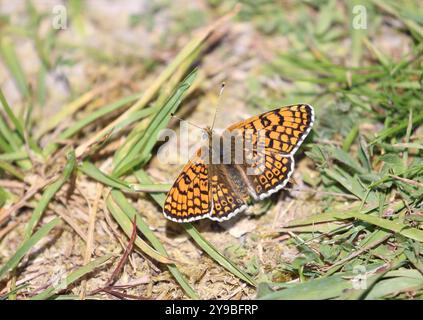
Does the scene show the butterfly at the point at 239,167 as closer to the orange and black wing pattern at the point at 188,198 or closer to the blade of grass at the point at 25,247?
the orange and black wing pattern at the point at 188,198

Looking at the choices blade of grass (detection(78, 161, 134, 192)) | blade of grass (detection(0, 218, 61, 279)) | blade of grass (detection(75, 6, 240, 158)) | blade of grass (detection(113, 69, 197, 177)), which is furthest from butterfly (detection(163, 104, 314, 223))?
A: blade of grass (detection(0, 218, 61, 279))

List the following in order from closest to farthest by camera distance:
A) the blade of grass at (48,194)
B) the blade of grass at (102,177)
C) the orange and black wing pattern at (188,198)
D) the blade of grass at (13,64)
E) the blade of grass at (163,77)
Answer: the orange and black wing pattern at (188,198)
the blade of grass at (48,194)
the blade of grass at (102,177)
the blade of grass at (163,77)
the blade of grass at (13,64)

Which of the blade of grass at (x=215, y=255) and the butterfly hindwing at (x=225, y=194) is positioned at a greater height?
the butterfly hindwing at (x=225, y=194)

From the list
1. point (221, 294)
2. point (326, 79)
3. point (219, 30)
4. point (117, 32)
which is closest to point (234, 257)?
point (221, 294)

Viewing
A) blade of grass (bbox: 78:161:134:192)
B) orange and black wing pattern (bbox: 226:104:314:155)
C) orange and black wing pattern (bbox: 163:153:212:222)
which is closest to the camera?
orange and black wing pattern (bbox: 163:153:212:222)

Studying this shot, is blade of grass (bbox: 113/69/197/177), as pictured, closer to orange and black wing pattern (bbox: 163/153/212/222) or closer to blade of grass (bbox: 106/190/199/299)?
blade of grass (bbox: 106/190/199/299)

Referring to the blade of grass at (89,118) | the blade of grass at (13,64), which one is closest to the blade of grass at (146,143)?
the blade of grass at (89,118)

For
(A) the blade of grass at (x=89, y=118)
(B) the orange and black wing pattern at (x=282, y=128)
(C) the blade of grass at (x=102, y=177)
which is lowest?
→ (C) the blade of grass at (x=102, y=177)

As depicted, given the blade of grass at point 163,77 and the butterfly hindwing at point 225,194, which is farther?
the blade of grass at point 163,77

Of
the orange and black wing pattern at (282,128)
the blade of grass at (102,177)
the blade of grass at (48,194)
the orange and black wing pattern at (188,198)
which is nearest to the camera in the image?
the orange and black wing pattern at (188,198)
